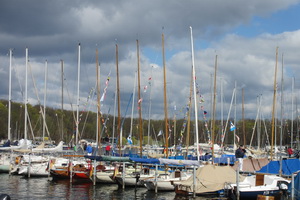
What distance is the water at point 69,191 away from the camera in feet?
113

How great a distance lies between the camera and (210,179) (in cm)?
3234

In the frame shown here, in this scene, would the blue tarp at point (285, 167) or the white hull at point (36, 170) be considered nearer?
the blue tarp at point (285, 167)

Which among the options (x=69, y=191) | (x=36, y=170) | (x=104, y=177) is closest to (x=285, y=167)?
(x=104, y=177)

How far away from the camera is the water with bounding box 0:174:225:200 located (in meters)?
34.5

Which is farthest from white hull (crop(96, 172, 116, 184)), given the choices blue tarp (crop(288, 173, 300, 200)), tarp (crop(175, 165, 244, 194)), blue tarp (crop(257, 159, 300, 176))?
blue tarp (crop(288, 173, 300, 200))

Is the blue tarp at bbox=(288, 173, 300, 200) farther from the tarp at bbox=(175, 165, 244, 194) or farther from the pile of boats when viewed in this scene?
the tarp at bbox=(175, 165, 244, 194)

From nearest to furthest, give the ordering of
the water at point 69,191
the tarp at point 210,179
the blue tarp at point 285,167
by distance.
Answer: the tarp at point 210,179 → the blue tarp at point 285,167 → the water at point 69,191

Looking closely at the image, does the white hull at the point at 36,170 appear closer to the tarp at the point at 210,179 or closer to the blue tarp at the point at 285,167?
the tarp at the point at 210,179

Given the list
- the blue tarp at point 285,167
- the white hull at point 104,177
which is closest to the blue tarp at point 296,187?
the blue tarp at point 285,167

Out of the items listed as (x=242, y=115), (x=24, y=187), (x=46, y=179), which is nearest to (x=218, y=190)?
(x=24, y=187)

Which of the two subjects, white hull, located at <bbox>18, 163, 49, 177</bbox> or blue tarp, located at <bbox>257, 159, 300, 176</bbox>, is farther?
white hull, located at <bbox>18, 163, 49, 177</bbox>

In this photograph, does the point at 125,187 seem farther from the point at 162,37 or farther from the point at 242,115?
the point at 242,115

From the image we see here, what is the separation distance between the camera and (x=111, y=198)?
34219mm

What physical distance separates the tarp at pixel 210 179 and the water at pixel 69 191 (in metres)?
0.79
